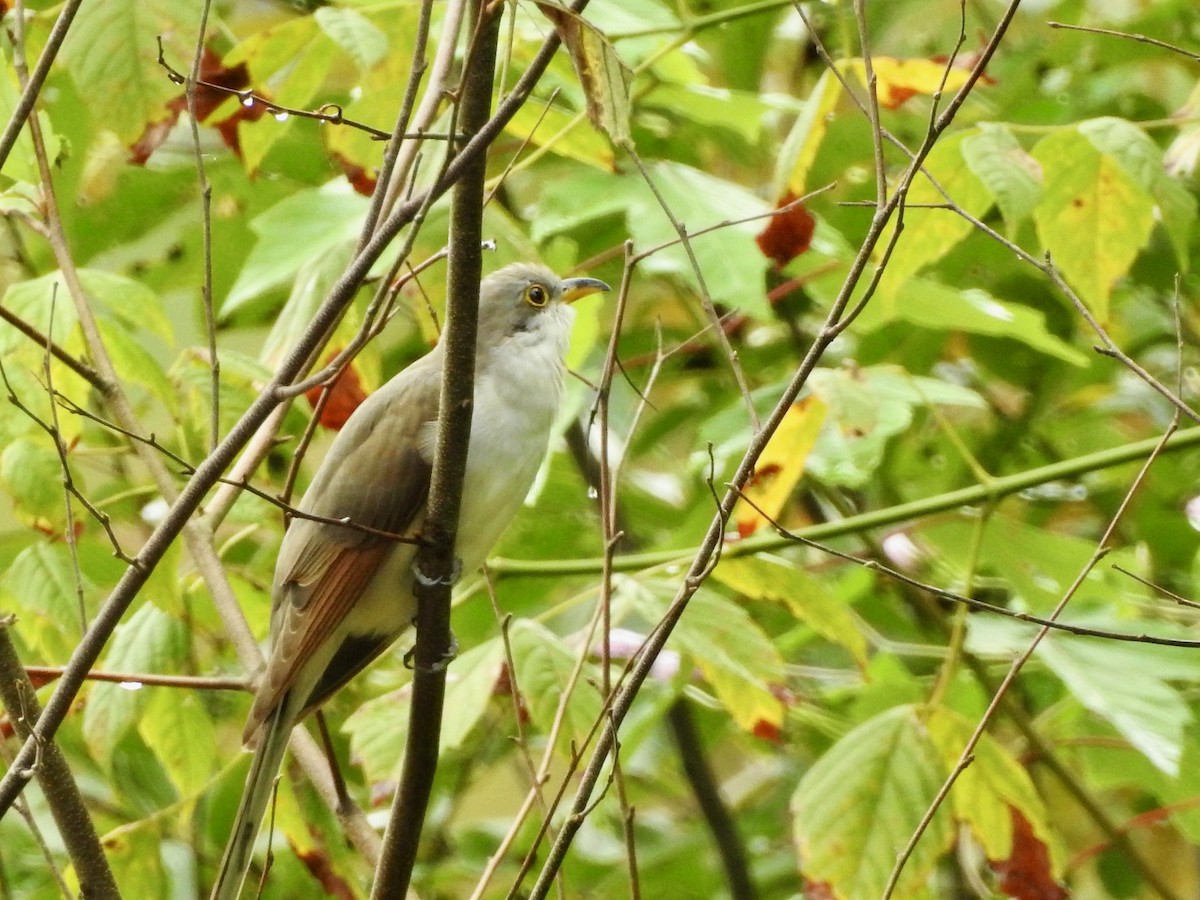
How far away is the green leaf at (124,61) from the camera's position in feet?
8.81

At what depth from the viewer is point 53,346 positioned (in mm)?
2475

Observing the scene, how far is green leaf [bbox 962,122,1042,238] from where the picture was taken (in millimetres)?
2588

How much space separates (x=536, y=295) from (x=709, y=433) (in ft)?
1.61

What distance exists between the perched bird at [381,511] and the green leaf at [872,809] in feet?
2.58

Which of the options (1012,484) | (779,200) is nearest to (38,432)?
(779,200)

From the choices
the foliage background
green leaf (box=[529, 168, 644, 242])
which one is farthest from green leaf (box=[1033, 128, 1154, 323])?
green leaf (box=[529, 168, 644, 242])

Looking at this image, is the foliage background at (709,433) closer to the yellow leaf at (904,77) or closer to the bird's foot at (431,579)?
the yellow leaf at (904,77)

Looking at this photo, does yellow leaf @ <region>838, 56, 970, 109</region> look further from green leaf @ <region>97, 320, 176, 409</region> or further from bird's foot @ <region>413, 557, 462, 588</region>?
green leaf @ <region>97, 320, 176, 409</region>

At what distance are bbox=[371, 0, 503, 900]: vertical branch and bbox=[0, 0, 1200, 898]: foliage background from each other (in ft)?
0.50

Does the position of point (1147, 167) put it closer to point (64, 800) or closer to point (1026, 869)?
point (1026, 869)

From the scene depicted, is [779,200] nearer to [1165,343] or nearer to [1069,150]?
[1069,150]

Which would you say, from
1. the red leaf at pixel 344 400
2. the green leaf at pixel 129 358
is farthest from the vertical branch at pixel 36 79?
the red leaf at pixel 344 400

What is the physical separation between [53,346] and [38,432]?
8.0 inches

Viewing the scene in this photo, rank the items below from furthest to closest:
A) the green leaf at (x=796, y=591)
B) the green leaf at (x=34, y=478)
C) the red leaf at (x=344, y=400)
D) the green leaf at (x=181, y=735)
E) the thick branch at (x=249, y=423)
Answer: the red leaf at (x=344, y=400)
the green leaf at (x=796, y=591)
the green leaf at (x=181, y=735)
the green leaf at (x=34, y=478)
the thick branch at (x=249, y=423)
